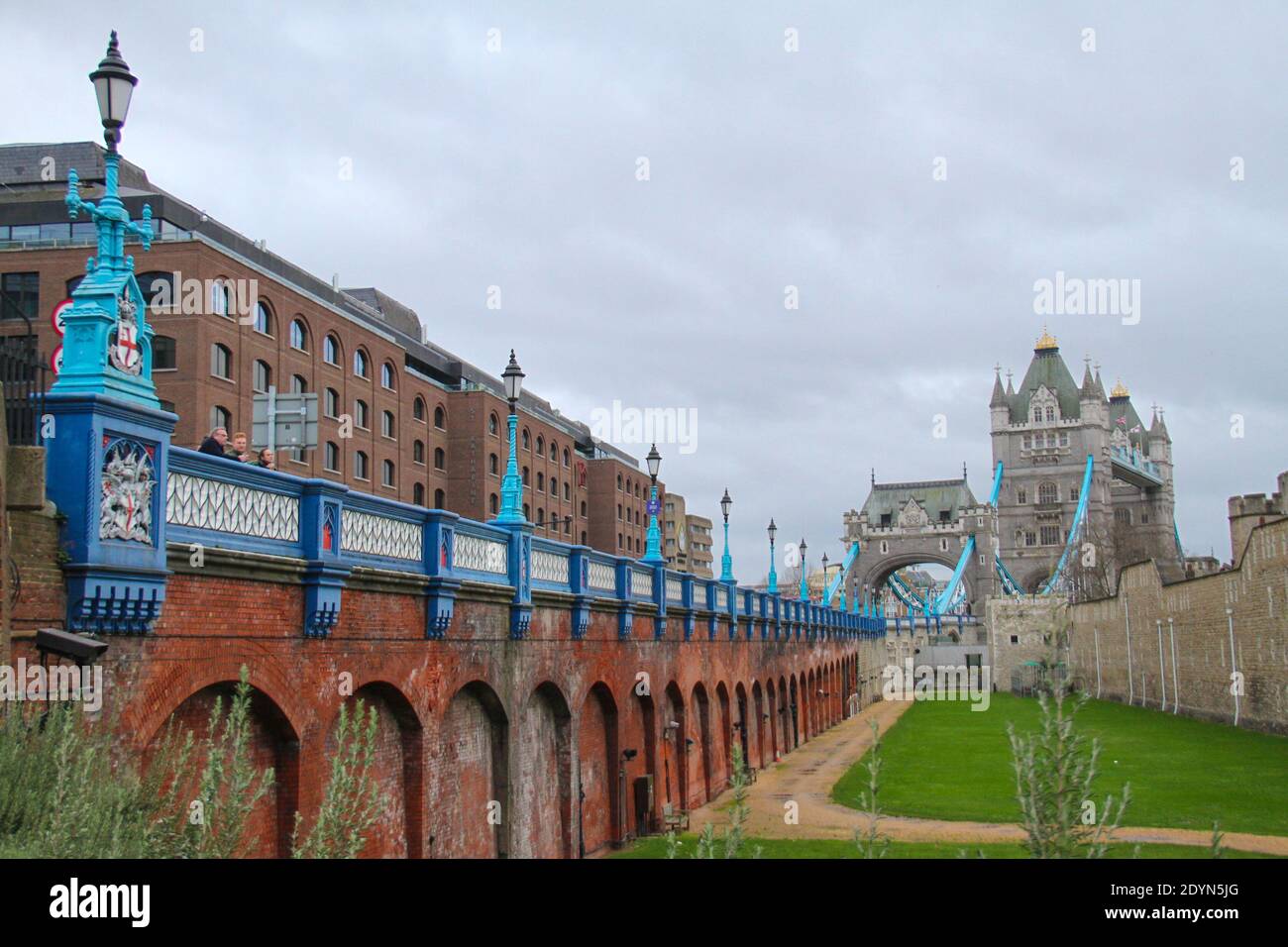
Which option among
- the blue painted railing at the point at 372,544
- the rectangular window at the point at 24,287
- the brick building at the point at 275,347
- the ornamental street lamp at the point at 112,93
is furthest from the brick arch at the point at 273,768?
the rectangular window at the point at 24,287

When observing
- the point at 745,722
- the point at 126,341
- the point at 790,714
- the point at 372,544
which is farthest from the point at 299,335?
the point at 126,341

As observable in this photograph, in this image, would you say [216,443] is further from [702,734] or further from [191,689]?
[702,734]

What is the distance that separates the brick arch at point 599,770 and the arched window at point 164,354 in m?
31.5

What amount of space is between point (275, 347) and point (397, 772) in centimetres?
4172

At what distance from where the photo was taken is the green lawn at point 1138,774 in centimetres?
2472

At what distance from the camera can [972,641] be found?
118938mm

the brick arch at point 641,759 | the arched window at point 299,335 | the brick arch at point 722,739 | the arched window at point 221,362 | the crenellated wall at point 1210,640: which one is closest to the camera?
the brick arch at point 641,759

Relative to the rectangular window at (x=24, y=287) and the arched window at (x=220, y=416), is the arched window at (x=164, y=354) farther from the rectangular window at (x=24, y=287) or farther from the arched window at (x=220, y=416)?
the rectangular window at (x=24, y=287)
